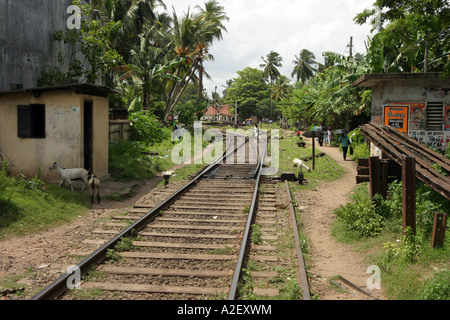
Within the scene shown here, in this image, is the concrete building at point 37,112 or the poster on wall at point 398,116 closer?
the concrete building at point 37,112

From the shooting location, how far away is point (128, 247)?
7258 millimetres

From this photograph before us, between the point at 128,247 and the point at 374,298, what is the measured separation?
4105 millimetres

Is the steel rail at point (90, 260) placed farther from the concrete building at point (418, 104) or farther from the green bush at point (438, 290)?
the concrete building at point (418, 104)

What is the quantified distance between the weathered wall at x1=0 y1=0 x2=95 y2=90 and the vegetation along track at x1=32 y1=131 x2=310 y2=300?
678 centimetres

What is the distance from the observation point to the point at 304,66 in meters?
79.3

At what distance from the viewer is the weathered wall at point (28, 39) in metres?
13.3

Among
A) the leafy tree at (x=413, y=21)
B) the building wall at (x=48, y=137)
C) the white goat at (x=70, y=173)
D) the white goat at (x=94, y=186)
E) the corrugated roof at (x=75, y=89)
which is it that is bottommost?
the white goat at (x=94, y=186)

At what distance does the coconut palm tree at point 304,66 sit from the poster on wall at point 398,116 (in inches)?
2663

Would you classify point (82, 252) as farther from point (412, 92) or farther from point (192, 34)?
point (192, 34)

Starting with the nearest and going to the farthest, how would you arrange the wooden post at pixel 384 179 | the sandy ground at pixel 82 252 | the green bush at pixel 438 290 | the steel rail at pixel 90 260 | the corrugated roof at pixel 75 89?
the green bush at pixel 438 290, the steel rail at pixel 90 260, the sandy ground at pixel 82 252, the wooden post at pixel 384 179, the corrugated roof at pixel 75 89

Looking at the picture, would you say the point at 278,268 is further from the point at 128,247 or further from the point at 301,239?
the point at 128,247

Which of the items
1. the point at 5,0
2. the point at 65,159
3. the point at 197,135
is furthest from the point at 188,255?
the point at 197,135

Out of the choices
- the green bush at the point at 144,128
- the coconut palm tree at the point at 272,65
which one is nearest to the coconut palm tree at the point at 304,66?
the coconut palm tree at the point at 272,65

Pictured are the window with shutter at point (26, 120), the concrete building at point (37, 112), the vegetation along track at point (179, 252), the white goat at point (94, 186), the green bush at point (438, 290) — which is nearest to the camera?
the green bush at point (438, 290)
